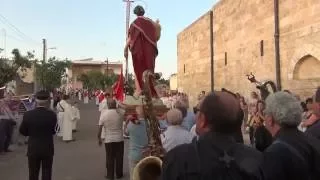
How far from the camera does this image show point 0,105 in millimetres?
16516

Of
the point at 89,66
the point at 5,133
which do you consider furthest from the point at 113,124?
the point at 89,66

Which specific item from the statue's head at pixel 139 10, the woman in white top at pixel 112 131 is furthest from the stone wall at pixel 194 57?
the statue's head at pixel 139 10

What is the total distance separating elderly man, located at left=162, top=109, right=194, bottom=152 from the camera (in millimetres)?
6465

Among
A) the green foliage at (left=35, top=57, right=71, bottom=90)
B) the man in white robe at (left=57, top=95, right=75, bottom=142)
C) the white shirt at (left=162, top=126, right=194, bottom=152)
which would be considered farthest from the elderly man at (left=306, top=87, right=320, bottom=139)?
the green foliage at (left=35, top=57, right=71, bottom=90)

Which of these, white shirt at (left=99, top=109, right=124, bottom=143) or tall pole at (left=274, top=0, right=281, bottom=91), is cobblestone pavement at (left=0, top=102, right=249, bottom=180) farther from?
tall pole at (left=274, top=0, right=281, bottom=91)

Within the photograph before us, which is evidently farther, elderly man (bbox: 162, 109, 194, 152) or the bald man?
elderly man (bbox: 162, 109, 194, 152)

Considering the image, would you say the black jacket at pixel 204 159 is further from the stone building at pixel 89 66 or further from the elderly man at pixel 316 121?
the stone building at pixel 89 66

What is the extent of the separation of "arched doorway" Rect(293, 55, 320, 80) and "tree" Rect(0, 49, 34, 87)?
18192mm

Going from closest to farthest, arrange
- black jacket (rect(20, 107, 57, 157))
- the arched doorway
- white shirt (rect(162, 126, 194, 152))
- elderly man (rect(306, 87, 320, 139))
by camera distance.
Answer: elderly man (rect(306, 87, 320, 139))
white shirt (rect(162, 126, 194, 152))
black jacket (rect(20, 107, 57, 157))
the arched doorway

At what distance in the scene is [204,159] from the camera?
2838 millimetres

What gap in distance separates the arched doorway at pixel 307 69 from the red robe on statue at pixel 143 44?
8896 mm

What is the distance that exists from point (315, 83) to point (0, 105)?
1020cm

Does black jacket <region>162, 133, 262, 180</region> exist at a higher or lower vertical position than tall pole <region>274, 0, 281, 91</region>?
lower

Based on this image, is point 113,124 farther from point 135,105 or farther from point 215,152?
point 215,152
